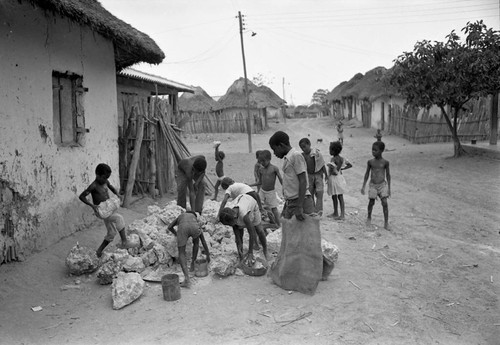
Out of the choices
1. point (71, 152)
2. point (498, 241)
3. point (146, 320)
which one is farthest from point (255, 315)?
point (498, 241)

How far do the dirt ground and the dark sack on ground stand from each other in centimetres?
12

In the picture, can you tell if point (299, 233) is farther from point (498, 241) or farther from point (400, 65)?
point (400, 65)

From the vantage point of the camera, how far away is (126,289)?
4.21 meters

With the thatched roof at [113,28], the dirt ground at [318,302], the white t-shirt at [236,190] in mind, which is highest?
the thatched roof at [113,28]

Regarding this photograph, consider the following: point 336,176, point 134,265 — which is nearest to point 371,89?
point 336,176

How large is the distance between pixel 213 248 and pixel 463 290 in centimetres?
294

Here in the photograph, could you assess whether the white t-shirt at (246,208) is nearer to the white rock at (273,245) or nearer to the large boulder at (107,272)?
the white rock at (273,245)

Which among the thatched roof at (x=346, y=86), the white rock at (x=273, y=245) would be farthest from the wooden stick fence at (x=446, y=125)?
the thatched roof at (x=346, y=86)

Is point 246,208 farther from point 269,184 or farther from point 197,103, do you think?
point 197,103

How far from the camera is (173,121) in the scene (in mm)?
9445

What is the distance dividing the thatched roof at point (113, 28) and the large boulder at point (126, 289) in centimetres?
336

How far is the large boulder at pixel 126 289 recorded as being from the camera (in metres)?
4.14

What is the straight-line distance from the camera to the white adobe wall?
4.77 metres

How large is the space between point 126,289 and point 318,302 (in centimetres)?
190
